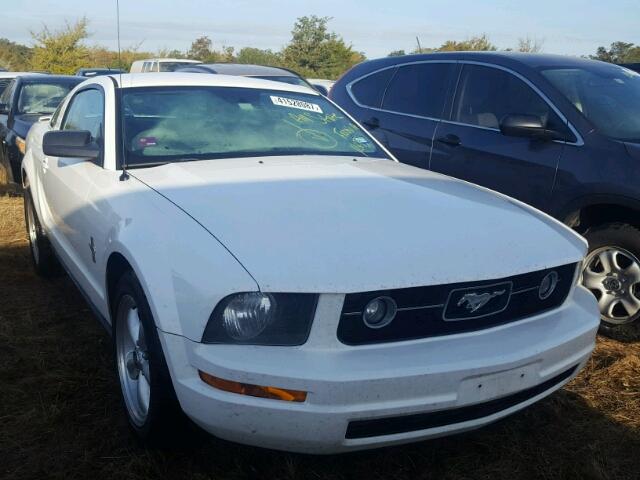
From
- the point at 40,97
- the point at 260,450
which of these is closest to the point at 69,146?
the point at 260,450

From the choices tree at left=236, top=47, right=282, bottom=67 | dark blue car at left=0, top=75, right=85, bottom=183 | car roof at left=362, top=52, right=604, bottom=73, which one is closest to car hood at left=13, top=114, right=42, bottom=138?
dark blue car at left=0, top=75, right=85, bottom=183

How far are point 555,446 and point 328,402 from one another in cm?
131

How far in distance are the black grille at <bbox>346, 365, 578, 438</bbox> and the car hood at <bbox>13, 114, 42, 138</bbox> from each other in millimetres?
6461

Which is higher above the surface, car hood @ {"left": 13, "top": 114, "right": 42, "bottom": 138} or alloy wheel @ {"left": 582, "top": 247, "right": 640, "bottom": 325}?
alloy wheel @ {"left": 582, "top": 247, "right": 640, "bottom": 325}

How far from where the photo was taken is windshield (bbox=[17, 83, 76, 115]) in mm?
8070

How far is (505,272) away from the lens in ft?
7.45

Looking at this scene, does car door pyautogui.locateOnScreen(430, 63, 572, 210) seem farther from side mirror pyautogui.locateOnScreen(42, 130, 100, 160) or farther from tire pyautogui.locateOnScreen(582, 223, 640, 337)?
side mirror pyautogui.locateOnScreen(42, 130, 100, 160)

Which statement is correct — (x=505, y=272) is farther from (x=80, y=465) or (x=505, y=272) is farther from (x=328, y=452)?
(x=80, y=465)

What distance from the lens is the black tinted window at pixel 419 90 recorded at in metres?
5.08

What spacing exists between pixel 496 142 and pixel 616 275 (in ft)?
4.04

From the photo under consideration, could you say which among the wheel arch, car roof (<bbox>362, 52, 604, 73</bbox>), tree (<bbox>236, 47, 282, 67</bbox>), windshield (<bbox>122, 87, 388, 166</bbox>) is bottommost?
tree (<bbox>236, 47, 282, 67</bbox>)

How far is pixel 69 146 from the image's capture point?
3.24 meters

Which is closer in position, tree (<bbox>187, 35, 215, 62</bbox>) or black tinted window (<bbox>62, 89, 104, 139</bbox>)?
black tinted window (<bbox>62, 89, 104, 139</bbox>)

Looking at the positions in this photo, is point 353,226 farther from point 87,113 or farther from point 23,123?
point 23,123
